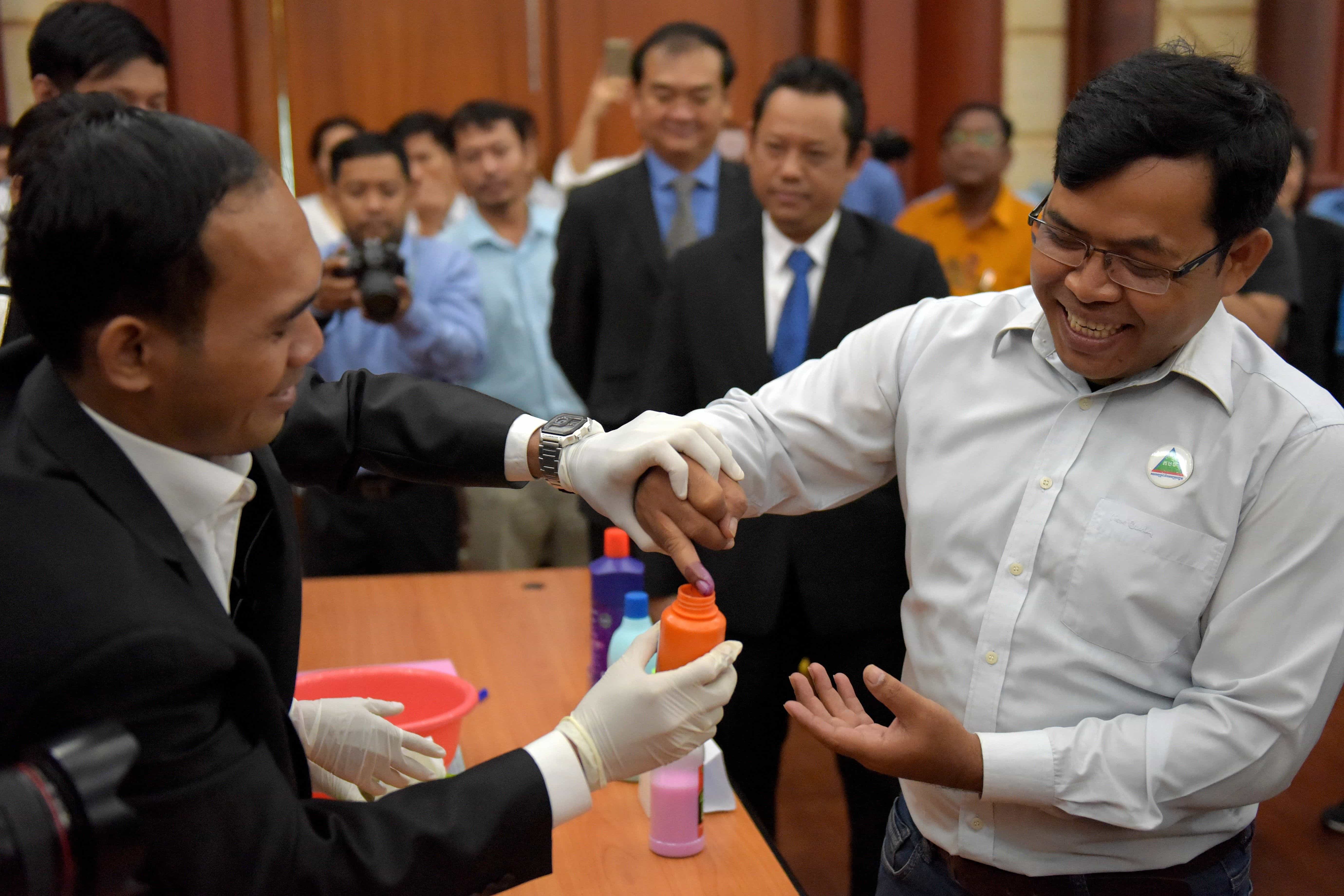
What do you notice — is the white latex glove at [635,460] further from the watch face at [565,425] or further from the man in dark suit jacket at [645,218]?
the man in dark suit jacket at [645,218]

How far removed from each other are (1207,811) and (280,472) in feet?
3.29

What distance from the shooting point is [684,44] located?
3092mm

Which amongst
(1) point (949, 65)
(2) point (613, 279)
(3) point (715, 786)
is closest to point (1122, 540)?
(3) point (715, 786)

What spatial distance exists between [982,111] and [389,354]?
237cm

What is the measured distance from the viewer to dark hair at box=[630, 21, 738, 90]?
309 cm

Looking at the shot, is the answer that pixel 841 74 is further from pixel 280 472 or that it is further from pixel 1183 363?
pixel 280 472

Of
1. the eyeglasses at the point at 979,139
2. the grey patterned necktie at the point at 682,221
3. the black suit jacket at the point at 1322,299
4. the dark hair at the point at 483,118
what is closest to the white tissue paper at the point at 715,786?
the grey patterned necktie at the point at 682,221

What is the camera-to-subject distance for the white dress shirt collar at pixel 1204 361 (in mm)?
1200

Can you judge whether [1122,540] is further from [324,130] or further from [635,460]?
[324,130]

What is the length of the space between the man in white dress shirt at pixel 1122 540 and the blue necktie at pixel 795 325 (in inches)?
38.9

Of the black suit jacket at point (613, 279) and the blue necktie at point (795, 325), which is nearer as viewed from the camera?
the blue necktie at point (795, 325)

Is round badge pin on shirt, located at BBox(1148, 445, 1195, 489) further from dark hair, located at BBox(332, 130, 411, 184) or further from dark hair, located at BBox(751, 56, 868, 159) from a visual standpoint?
dark hair, located at BBox(332, 130, 411, 184)

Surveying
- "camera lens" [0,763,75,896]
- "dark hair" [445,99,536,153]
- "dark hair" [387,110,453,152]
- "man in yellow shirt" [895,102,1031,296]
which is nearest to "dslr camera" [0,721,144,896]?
"camera lens" [0,763,75,896]

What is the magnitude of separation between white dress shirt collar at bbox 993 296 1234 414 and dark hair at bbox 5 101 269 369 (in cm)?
86
